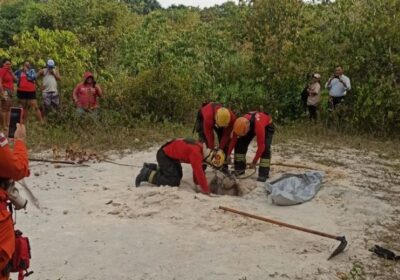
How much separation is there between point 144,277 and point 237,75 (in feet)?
32.2

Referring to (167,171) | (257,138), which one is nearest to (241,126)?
(257,138)

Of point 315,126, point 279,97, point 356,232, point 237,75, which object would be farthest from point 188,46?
point 356,232

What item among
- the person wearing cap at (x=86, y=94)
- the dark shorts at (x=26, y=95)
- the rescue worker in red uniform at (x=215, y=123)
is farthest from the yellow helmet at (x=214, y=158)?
the dark shorts at (x=26, y=95)

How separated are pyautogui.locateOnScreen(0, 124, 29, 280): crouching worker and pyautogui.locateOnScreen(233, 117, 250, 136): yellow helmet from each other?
4.45 metres

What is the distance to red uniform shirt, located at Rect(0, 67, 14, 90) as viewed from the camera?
38.4ft

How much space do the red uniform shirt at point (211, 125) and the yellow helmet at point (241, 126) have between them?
304mm

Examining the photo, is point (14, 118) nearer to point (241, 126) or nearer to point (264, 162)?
point (241, 126)

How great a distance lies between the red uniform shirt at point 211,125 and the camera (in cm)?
801


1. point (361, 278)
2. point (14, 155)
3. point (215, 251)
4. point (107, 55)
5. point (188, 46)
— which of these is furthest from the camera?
point (107, 55)

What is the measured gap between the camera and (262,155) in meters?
8.01

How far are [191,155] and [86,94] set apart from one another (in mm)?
5087

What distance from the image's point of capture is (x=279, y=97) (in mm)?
13867

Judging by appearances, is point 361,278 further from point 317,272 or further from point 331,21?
point 331,21

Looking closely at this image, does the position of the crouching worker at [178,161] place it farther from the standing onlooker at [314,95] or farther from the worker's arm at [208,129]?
the standing onlooker at [314,95]
